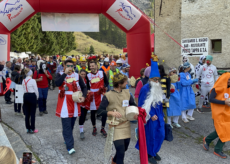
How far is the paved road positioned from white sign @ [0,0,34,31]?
15.5 feet

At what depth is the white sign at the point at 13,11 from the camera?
8.82 meters

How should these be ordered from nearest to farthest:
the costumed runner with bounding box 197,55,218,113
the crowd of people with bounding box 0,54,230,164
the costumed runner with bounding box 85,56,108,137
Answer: the crowd of people with bounding box 0,54,230,164, the costumed runner with bounding box 85,56,108,137, the costumed runner with bounding box 197,55,218,113

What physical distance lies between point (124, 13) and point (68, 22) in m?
2.52

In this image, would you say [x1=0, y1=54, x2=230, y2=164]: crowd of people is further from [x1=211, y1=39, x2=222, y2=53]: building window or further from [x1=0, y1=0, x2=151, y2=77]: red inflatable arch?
[x1=0, y1=0, x2=151, y2=77]: red inflatable arch

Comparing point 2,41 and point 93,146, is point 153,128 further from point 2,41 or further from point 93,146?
point 2,41

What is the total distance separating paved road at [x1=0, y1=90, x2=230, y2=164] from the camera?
3.95 metres

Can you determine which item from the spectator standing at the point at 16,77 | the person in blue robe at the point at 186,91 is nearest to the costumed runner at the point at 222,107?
the person in blue robe at the point at 186,91

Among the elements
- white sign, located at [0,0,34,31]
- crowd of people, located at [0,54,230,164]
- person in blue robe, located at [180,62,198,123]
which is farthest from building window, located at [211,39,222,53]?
white sign, located at [0,0,34,31]

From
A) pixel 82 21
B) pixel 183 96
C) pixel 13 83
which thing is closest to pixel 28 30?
pixel 82 21

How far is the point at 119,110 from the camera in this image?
10.7ft

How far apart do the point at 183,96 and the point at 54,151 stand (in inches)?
141

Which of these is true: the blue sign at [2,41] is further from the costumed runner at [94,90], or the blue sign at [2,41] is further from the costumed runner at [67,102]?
the costumed runner at [67,102]

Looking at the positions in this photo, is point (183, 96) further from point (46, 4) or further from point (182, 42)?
point (46, 4)

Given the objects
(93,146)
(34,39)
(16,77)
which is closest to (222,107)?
(93,146)
